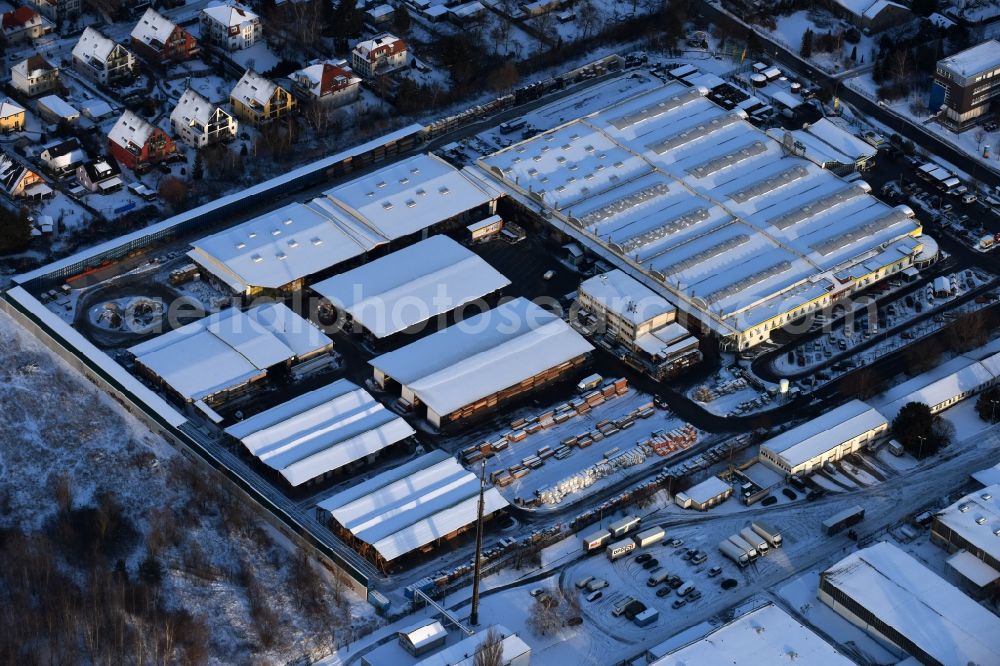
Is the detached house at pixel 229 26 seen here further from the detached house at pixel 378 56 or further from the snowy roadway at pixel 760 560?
the snowy roadway at pixel 760 560

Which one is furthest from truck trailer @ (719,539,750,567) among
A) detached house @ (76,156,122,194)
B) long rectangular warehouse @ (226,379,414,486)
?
detached house @ (76,156,122,194)

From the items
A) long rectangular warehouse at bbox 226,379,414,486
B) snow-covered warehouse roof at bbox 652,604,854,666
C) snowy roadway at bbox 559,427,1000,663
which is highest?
snow-covered warehouse roof at bbox 652,604,854,666

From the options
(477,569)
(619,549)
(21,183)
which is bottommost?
(619,549)

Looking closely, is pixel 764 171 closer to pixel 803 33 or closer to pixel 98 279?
→ pixel 803 33

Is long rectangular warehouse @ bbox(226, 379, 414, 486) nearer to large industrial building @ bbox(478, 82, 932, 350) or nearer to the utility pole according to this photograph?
the utility pole

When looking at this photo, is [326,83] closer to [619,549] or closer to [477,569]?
[619,549]

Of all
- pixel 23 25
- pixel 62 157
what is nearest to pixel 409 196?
pixel 62 157
